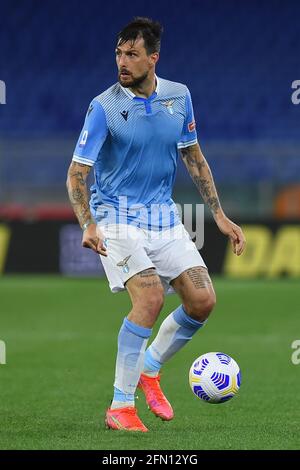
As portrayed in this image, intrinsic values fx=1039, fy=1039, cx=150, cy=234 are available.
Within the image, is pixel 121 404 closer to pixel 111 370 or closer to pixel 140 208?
pixel 140 208

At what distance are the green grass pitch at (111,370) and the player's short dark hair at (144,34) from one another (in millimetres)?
2182

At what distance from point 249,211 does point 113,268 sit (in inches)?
467

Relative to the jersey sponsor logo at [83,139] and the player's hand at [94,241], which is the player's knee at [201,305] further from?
the jersey sponsor logo at [83,139]

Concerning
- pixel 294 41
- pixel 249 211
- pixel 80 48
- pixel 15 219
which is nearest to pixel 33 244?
pixel 15 219

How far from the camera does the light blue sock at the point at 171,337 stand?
20.5ft

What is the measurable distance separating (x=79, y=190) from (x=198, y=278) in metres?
0.87

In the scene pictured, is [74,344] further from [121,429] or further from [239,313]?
[121,429]

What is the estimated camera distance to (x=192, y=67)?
22078 millimetres

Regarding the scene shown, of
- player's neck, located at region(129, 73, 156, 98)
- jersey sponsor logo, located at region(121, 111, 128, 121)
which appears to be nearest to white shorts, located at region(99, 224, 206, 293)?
jersey sponsor logo, located at region(121, 111, 128, 121)

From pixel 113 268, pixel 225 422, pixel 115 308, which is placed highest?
pixel 113 268

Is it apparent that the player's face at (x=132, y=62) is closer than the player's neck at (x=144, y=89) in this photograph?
Yes

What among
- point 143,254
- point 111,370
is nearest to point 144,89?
point 143,254

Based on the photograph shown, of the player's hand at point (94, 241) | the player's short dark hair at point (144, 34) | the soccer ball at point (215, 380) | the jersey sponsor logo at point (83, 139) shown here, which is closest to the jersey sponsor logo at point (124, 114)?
the jersey sponsor logo at point (83, 139)

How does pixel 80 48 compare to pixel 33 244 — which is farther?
pixel 80 48
